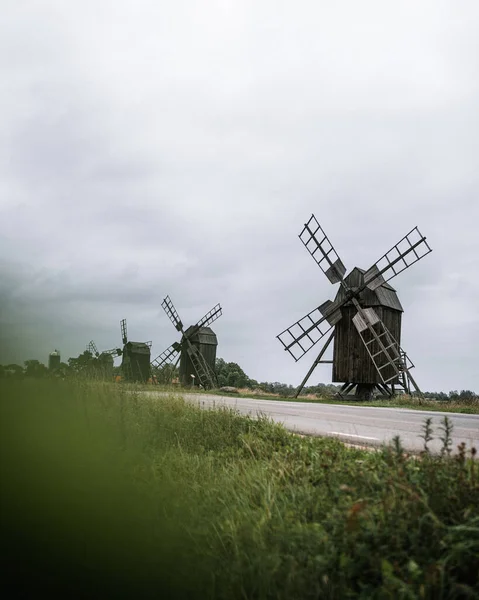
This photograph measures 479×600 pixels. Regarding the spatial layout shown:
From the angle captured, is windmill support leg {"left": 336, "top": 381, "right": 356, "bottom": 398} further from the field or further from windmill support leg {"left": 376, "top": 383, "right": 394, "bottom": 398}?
the field

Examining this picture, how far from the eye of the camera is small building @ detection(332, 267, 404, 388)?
28.3 meters

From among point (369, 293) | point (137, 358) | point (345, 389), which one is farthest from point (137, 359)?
point (369, 293)

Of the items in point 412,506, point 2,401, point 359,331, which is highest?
point 359,331

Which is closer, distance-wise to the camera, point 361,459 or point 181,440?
point 361,459

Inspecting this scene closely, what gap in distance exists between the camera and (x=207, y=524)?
15.7 ft

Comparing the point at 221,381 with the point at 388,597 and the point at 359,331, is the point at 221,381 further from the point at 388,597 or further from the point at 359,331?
the point at 388,597

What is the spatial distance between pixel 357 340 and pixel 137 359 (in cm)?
2039

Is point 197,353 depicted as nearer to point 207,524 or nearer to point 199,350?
point 199,350

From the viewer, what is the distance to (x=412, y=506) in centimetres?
395

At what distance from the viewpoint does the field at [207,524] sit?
7.92 ft

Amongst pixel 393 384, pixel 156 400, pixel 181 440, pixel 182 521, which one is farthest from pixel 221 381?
pixel 182 521

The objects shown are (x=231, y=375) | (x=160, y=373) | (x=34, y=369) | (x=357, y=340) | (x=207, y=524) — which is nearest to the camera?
(x=34, y=369)

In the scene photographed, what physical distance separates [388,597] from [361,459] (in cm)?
336

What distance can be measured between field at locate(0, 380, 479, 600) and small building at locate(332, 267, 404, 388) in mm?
22475
